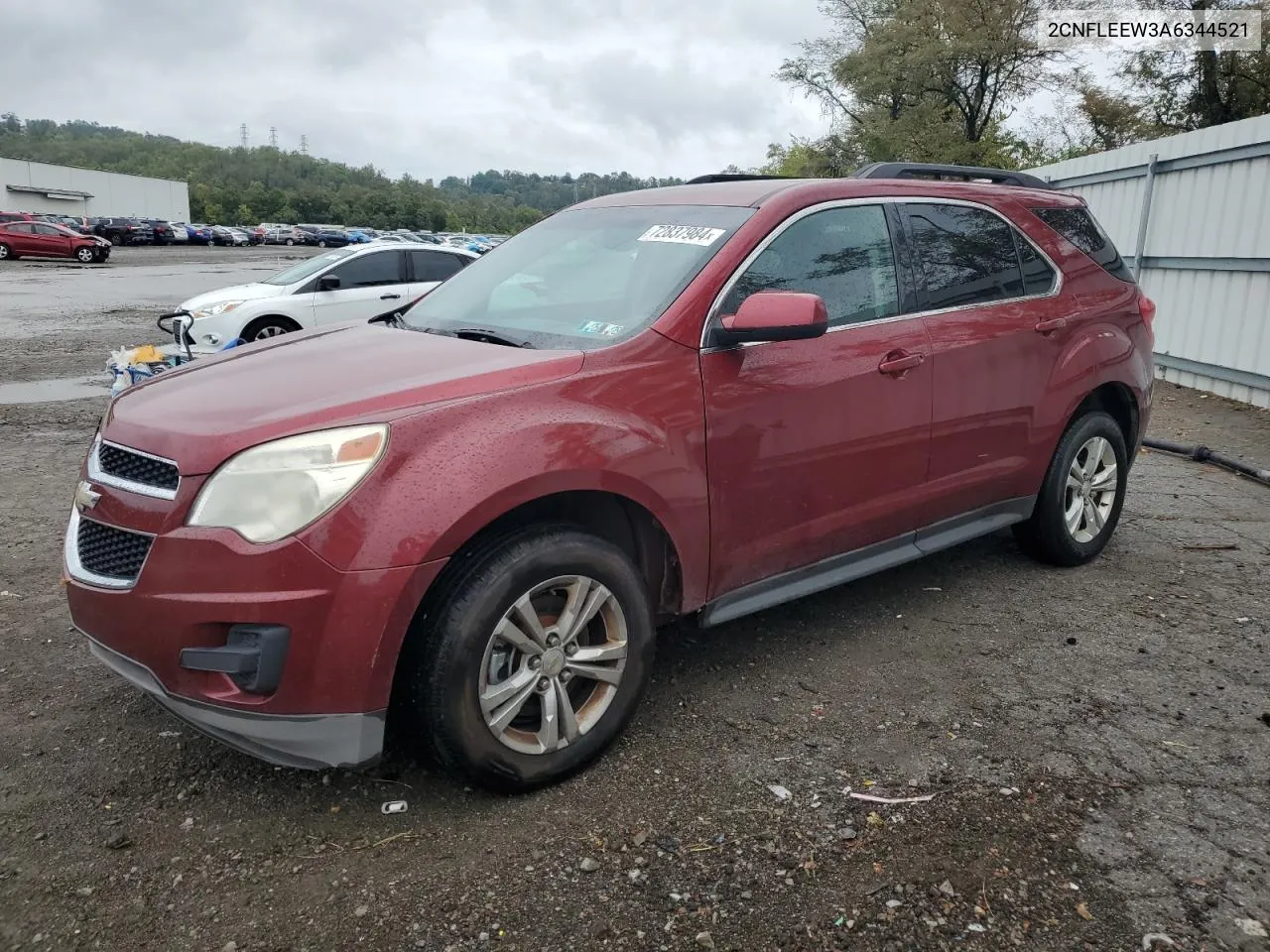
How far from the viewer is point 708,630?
414 cm

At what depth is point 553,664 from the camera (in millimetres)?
2857

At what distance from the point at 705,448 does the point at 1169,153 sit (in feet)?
31.5

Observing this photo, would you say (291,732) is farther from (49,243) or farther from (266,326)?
(49,243)

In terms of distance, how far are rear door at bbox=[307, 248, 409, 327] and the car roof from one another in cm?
748

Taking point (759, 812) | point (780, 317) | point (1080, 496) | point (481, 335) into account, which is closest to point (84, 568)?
point (481, 335)

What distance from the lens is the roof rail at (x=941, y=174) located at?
4.36 meters

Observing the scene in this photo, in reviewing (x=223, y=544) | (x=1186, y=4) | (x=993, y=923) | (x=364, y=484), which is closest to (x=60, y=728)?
(x=223, y=544)

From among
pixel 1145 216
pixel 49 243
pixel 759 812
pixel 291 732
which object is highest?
pixel 1145 216

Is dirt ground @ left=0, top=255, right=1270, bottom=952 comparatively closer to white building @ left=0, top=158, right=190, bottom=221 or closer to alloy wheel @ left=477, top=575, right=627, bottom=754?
alloy wheel @ left=477, top=575, right=627, bottom=754

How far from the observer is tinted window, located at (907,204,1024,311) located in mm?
3996

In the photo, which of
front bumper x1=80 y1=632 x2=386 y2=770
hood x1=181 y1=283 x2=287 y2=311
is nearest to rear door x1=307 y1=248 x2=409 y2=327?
hood x1=181 y1=283 x2=287 y2=311

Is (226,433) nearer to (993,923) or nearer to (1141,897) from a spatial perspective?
(993,923)

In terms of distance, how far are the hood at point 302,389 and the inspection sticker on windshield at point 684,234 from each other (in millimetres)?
707

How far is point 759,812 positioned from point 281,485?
1.61m
